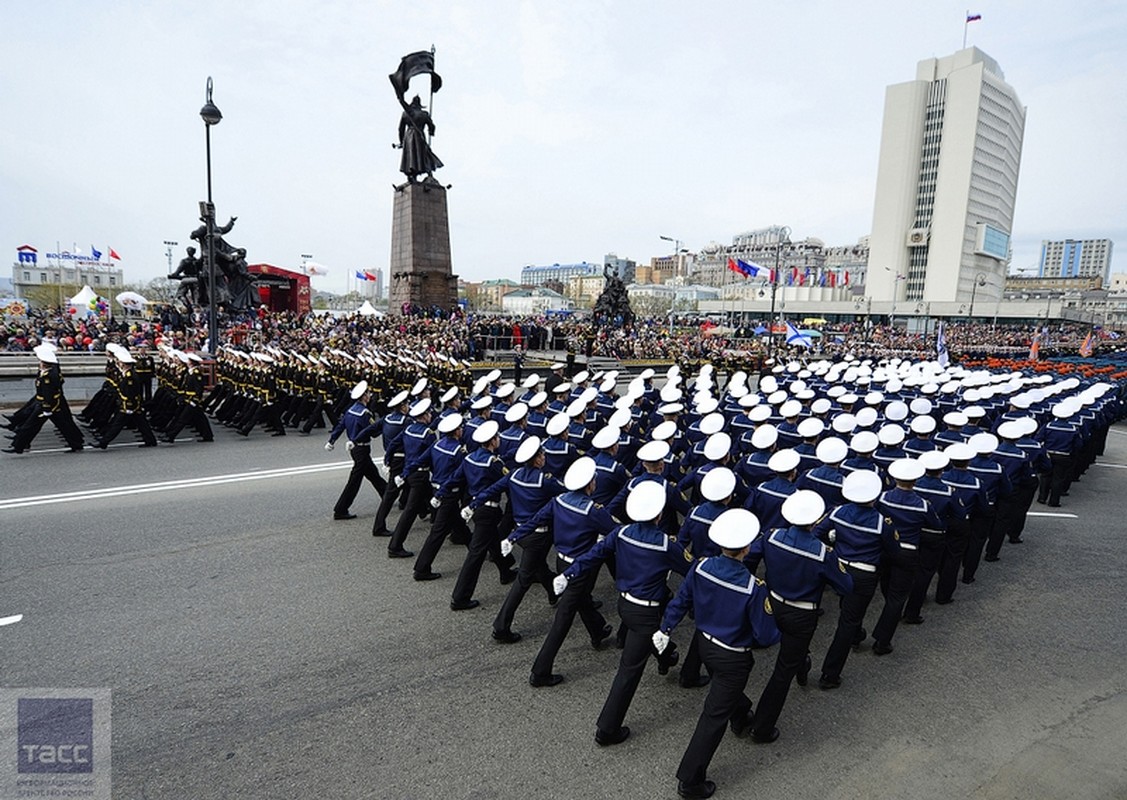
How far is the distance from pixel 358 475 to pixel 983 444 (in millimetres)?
7637

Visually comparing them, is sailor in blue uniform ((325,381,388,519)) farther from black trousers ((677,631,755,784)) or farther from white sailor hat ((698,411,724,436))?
Result: black trousers ((677,631,755,784))

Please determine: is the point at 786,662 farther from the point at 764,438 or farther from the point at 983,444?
the point at 983,444

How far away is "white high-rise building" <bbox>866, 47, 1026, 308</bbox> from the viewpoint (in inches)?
4055

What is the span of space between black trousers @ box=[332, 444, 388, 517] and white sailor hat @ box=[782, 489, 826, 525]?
553cm

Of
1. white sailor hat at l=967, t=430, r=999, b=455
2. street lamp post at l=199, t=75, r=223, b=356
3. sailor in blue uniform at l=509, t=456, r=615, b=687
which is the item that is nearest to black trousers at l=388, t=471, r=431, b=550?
sailor in blue uniform at l=509, t=456, r=615, b=687

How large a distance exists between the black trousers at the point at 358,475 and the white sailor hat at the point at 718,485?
4.91 m

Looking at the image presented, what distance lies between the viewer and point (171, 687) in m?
4.68

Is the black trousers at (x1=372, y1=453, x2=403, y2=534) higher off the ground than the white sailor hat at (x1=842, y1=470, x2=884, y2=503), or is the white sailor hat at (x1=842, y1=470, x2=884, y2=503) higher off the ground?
the white sailor hat at (x1=842, y1=470, x2=884, y2=503)

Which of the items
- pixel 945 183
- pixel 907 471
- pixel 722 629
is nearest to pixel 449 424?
pixel 722 629

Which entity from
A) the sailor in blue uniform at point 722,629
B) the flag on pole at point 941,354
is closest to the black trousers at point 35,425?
the sailor in blue uniform at point 722,629

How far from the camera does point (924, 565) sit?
19.4 ft

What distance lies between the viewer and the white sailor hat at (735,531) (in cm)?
388

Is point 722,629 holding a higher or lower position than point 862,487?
lower

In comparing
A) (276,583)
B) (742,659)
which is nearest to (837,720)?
(742,659)
